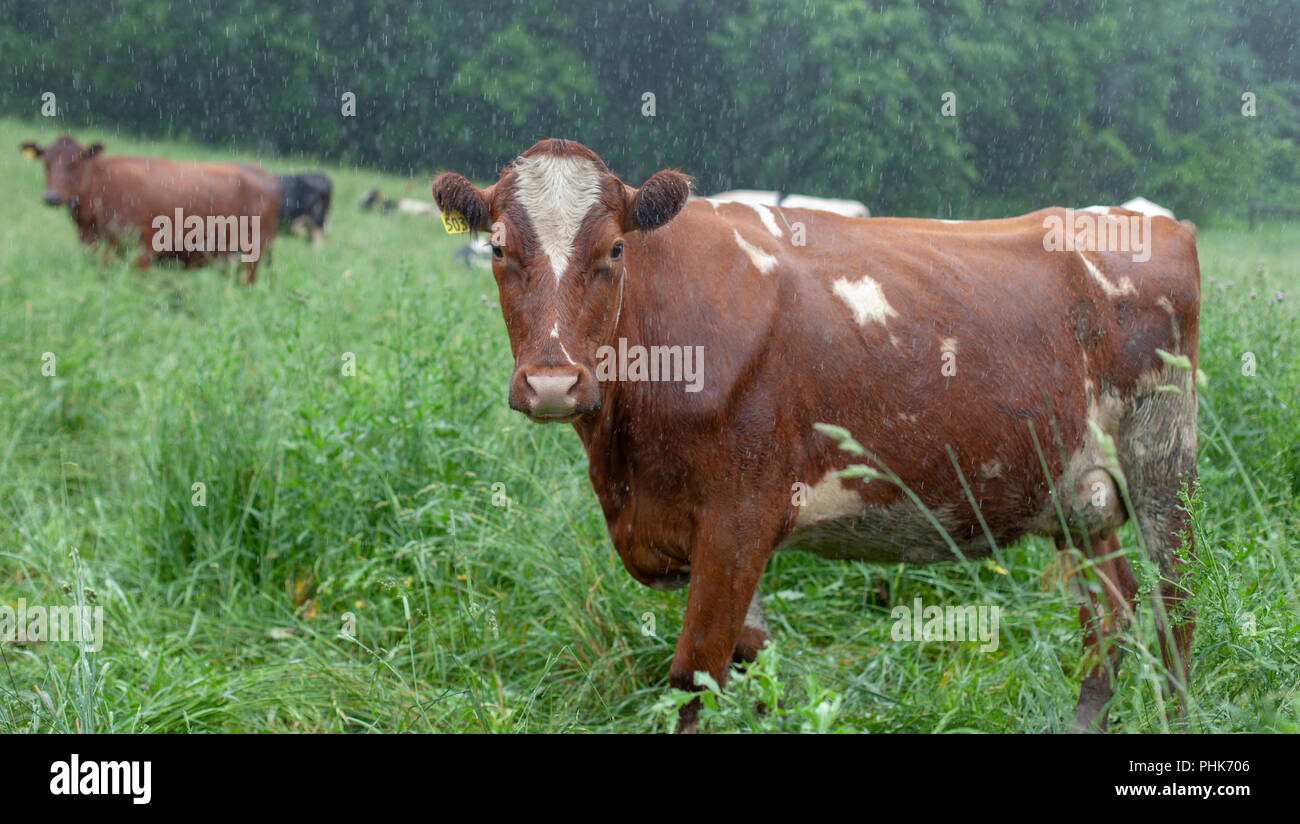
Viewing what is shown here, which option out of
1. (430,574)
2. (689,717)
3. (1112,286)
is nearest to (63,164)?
(430,574)

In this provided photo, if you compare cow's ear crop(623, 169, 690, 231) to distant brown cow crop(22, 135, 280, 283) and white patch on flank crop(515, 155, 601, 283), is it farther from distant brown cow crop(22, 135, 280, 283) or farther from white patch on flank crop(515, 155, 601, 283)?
distant brown cow crop(22, 135, 280, 283)

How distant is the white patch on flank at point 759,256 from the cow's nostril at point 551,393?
927 millimetres

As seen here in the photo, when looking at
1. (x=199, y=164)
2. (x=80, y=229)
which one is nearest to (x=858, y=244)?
(x=80, y=229)

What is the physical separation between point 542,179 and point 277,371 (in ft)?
8.94

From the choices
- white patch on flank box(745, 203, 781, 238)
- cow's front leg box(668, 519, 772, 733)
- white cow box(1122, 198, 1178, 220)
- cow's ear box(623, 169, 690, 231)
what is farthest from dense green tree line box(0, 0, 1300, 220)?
cow's front leg box(668, 519, 772, 733)

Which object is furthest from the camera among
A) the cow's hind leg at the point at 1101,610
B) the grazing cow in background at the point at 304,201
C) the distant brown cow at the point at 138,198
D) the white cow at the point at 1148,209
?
the grazing cow in background at the point at 304,201

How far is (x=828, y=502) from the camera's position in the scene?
324 centimetres

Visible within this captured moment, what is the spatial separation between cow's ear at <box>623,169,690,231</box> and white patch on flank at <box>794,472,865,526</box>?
1.00 meters

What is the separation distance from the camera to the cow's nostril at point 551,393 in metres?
2.69

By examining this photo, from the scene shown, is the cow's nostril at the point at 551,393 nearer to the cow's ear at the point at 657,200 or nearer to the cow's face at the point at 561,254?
the cow's face at the point at 561,254

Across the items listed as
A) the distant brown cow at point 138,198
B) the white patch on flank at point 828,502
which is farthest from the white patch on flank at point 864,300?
the distant brown cow at point 138,198

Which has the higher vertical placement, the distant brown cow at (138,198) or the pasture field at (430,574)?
the distant brown cow at (138,198)

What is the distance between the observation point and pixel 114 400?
622 cm

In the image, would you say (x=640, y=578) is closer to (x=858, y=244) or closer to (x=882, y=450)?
(x=882, y=450)
